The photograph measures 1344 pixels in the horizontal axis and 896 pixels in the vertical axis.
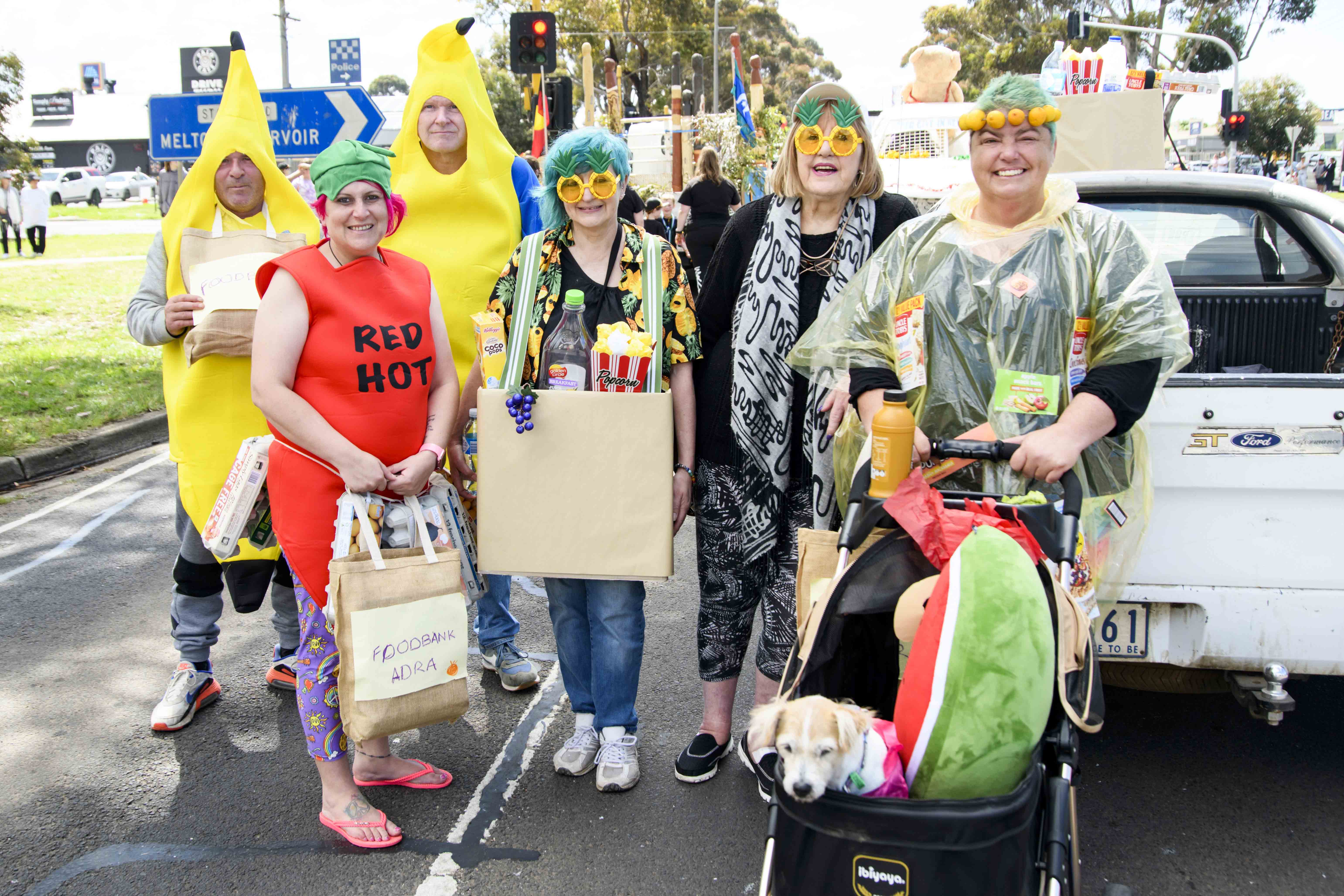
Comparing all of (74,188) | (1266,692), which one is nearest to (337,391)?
(1266,692)

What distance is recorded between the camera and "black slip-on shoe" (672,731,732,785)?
11.1ft

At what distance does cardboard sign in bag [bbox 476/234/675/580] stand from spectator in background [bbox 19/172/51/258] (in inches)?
926

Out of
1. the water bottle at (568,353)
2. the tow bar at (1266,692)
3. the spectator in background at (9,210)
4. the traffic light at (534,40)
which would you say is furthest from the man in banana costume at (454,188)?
the spectator in background at (9,210)

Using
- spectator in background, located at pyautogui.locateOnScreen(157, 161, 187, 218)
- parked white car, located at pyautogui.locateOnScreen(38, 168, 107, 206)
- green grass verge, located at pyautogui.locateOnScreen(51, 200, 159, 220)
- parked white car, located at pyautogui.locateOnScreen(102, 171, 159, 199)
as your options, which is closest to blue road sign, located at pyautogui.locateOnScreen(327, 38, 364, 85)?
spectator in background, located at pyautogui.locateOnScreen(157, 161, 187, 218)

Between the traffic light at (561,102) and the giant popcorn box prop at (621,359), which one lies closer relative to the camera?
the giant popcorn box prop at (621,359)

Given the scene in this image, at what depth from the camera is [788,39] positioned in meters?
89.0

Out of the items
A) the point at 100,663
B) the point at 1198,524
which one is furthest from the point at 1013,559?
the point at 100,663

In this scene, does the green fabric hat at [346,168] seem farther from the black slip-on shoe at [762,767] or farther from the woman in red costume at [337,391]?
the black slip-on shoe at [762,767]

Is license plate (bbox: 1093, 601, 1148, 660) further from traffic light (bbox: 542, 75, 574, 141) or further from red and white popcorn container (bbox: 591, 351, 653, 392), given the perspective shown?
traffic light (bbox: 542, 75, 574, 141)

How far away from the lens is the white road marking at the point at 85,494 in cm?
634

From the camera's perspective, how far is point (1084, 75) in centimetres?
828

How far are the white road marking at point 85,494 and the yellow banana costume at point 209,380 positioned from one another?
3.43 metres

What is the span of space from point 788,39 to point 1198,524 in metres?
93.6

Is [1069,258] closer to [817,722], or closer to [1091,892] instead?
[817,722]
